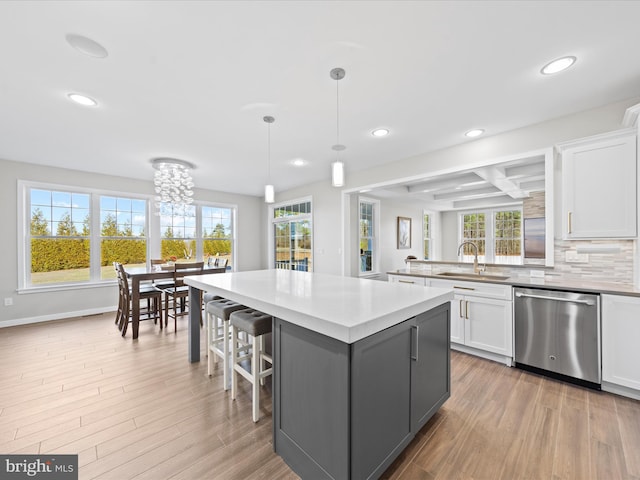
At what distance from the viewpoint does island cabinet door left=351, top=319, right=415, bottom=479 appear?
47.2 inches

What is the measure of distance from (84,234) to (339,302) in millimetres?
5340

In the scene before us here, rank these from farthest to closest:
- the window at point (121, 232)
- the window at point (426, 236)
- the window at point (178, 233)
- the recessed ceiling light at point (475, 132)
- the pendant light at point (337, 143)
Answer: the window at point (426, 236) → the window at point (178, 233) → the window at point (121, 232) → the recessed ceiling light at point (475, 132) → the pendant light at point (337, 143)

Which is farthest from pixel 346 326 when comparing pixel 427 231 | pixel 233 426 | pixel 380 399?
pixel 427 231

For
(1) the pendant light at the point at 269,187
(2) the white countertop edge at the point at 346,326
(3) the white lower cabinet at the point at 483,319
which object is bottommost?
(3) the white lower cabinet at the point at 483,319

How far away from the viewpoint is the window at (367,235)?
5.41 m

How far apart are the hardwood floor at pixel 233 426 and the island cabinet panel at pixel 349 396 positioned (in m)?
0.22

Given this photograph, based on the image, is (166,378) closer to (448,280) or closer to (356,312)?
(356,312)

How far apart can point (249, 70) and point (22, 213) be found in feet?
15.6

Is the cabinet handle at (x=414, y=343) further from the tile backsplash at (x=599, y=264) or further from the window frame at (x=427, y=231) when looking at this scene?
the window frame at (x=427, y=231)

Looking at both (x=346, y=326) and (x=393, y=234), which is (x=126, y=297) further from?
(x=393, y=234)

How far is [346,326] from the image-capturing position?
1080mm

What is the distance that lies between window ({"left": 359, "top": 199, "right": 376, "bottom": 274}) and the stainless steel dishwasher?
3018 millimetres

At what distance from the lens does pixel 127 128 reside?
9.68 ft

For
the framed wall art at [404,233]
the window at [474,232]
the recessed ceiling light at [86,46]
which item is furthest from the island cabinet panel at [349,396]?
the window at [474,232]
